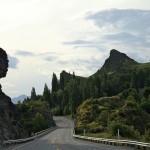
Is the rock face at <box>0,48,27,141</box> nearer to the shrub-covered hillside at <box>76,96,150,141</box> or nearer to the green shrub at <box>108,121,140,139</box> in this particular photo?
the green shrub at <box>108,121,140,139</box>

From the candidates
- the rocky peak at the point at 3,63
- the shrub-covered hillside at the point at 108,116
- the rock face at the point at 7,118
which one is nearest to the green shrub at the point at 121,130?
the rock face at the point at 7,118

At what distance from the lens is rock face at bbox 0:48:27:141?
68812 mm

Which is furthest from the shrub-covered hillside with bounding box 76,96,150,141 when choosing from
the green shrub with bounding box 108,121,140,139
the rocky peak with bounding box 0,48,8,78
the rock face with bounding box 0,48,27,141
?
the green shrub with bounding box 108,121,140,139

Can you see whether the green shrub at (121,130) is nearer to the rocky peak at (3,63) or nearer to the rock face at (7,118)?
the rock face at (7,118)

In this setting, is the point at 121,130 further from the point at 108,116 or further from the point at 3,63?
the point at 108,116

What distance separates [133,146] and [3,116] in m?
39.3

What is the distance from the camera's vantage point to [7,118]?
3014 inches

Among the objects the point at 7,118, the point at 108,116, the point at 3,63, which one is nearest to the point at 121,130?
the point at 7,118

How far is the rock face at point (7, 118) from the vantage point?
2709 inches

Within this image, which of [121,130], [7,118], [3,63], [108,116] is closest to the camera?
[121,130]

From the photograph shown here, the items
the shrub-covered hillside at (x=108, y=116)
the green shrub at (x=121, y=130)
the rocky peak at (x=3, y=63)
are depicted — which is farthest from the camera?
the shrub-covered hillside at (x=108, y=116)

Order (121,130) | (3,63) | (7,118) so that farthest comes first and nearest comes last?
(3,63)
(7,118)
(121,130)

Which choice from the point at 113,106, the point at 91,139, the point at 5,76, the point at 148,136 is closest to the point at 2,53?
the point at 5,76

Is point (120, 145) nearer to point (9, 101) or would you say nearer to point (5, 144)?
point (5, 144)
